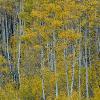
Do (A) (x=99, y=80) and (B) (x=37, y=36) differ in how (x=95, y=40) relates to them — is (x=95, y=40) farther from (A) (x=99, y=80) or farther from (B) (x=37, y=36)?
(B) (x=37, y=36)

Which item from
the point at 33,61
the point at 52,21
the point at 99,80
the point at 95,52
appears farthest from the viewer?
the point at 95,52

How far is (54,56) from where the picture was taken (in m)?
33.8

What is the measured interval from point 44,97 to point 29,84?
305cm

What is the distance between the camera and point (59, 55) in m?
37.0

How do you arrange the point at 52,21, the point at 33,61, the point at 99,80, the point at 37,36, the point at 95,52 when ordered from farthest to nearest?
1. the point at 95,52
2. the point at 33,61
3. the point at 99,80
4. the point at 37,36
5. the point at 52,21

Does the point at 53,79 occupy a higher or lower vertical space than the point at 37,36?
lower

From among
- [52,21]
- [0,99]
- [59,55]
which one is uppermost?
[52,21]

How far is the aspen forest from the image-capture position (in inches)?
1287

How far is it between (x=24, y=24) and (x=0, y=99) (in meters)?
12.9

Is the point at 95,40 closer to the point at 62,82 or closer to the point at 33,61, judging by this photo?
the point at 33,61

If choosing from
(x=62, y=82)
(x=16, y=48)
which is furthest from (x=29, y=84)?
(x=16, y=48)

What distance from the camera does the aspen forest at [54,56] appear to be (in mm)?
32688

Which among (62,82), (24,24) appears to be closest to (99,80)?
(62,82)

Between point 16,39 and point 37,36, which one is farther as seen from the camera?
point 16,39
